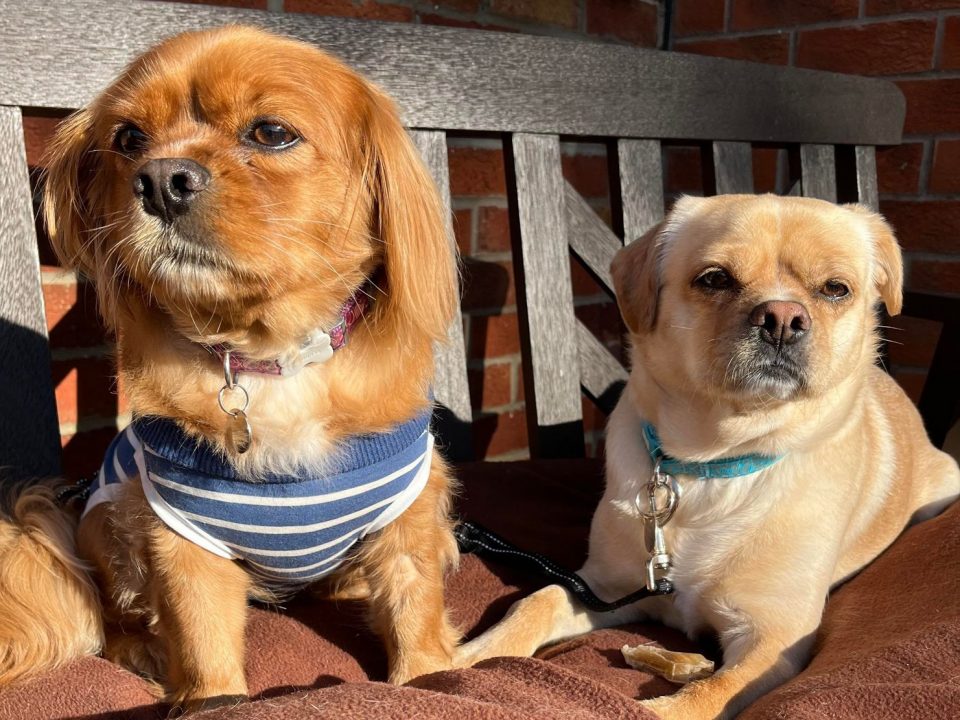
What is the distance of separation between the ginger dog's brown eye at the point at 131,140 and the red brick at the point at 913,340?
8.67ft

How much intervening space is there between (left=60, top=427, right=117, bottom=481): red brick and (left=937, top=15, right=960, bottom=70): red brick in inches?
109

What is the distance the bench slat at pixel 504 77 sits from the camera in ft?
4.77

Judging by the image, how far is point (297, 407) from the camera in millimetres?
1334

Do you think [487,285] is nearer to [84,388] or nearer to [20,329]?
[84,388]

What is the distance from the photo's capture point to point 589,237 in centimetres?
217

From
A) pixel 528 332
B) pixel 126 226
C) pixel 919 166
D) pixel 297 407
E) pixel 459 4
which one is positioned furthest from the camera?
pixel 919 166

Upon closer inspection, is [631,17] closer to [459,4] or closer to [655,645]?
[459,4]

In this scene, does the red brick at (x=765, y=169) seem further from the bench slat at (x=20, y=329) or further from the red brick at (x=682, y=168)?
the bench slat at (x=20, y=329)

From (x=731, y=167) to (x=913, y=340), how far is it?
120cm

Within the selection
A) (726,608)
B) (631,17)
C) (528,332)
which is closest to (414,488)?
(726,608)

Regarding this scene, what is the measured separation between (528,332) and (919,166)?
1.86m

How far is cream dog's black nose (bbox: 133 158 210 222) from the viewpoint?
43.3 inches

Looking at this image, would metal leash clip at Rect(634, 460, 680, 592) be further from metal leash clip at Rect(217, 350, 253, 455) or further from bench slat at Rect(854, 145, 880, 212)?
bench slat at Rect(854, 145, 880, 212)

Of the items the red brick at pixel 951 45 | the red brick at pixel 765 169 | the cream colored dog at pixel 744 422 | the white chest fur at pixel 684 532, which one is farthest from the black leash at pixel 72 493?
the red brick at pixel 951 45
